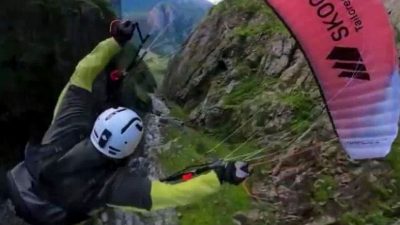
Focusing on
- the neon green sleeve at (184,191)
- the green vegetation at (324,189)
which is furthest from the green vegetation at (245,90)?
the neon green sleeve at (184,191)

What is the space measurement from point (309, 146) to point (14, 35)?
3497mm

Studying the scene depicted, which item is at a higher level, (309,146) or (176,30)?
(176,30)

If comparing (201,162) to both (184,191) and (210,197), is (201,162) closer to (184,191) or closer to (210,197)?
(210,197)

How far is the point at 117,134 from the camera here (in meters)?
5.02

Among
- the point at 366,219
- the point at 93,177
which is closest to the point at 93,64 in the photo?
the point at 93,177

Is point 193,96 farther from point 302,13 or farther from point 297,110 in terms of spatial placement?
point 302,13

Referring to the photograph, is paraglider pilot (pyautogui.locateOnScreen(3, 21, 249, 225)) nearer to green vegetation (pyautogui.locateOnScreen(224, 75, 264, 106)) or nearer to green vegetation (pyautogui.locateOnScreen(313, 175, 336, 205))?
green vegetation (pyautogui.locateOnScreen(313, 175, 336, 205))

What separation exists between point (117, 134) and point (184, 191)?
54 cm

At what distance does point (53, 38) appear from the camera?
31.6 ft

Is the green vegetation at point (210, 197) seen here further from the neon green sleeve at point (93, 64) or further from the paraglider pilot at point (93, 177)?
the paraglider pilot at point (93, 177)

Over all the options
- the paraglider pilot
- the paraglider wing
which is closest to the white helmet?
the paraglider pilot

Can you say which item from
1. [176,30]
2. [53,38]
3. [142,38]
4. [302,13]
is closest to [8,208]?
[53,38]

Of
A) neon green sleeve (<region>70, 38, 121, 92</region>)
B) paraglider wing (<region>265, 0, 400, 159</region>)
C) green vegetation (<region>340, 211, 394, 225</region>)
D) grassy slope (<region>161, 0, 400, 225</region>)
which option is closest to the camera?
paraglider wing (<region>265, 0, 400, 159</region>)

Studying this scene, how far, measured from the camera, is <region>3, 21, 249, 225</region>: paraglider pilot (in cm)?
503
